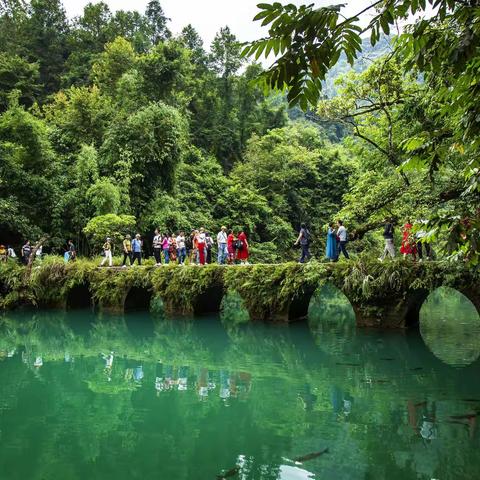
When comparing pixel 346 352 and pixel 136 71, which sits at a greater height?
pixel 136 71

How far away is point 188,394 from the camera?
33.1 feet

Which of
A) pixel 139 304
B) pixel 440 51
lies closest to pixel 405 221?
pixel 440 51

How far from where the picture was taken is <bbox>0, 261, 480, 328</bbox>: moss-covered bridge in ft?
48.9

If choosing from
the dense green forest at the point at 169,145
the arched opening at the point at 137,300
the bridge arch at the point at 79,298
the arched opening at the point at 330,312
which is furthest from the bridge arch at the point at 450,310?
the bridge arch at the point at 79,298

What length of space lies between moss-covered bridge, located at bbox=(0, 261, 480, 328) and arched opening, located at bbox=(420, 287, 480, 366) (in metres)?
1.03

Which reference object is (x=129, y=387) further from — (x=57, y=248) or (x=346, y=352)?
(x=57, y=248)

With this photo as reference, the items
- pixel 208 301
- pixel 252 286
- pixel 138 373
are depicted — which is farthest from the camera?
→ pixel 208 301

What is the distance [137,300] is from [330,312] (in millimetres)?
8246

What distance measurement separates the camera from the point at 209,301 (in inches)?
858

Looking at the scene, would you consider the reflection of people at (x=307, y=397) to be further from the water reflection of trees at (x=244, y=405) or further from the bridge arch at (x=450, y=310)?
the bridge arch at (x=450, y=310)

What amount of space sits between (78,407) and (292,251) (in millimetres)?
28629

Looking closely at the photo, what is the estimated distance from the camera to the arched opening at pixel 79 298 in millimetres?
24328

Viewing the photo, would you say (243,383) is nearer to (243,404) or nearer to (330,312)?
(243,404)

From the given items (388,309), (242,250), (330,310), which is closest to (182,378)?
(388,309)
